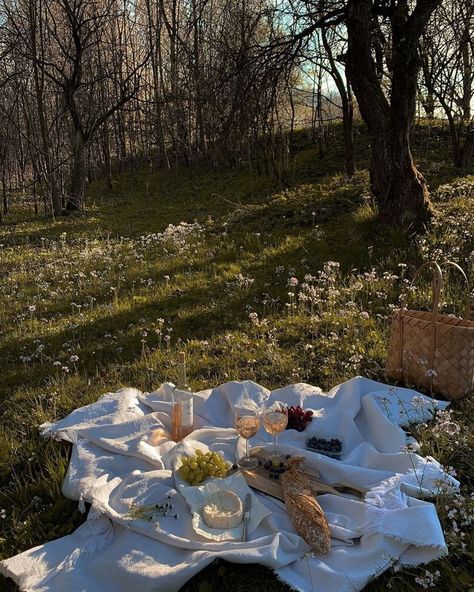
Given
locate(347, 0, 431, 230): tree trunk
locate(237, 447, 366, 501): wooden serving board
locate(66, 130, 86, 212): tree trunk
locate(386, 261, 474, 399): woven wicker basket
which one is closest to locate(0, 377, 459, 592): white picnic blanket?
locate(237, 447, 366, 501): wooden serving board

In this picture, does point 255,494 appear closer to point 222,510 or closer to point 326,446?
point 222,510

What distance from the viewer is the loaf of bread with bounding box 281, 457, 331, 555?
298 centimetres

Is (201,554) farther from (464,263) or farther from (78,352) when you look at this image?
(464,263)

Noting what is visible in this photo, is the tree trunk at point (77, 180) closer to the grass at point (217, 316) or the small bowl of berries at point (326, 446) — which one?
the grass at point (217, 316)

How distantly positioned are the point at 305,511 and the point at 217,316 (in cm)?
422

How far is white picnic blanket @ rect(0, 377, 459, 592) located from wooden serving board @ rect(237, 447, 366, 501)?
2.0 inches

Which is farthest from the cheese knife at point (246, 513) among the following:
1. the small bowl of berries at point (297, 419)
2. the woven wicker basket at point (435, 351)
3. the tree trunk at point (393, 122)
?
the tree trunk at point (393, 122)

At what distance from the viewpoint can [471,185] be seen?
10922 mm

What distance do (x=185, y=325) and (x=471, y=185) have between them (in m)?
7.30

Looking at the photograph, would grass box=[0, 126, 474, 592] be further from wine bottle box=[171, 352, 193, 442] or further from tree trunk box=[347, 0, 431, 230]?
wine bottle box=[171, 352, 193, 442]

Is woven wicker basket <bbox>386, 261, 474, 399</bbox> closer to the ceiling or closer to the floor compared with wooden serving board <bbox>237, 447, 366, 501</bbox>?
closer to the ceiling

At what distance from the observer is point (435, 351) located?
4605 millimetres

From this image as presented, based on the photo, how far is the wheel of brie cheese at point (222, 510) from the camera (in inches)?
125

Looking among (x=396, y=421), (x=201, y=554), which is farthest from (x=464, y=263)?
(x=201, y=554)
